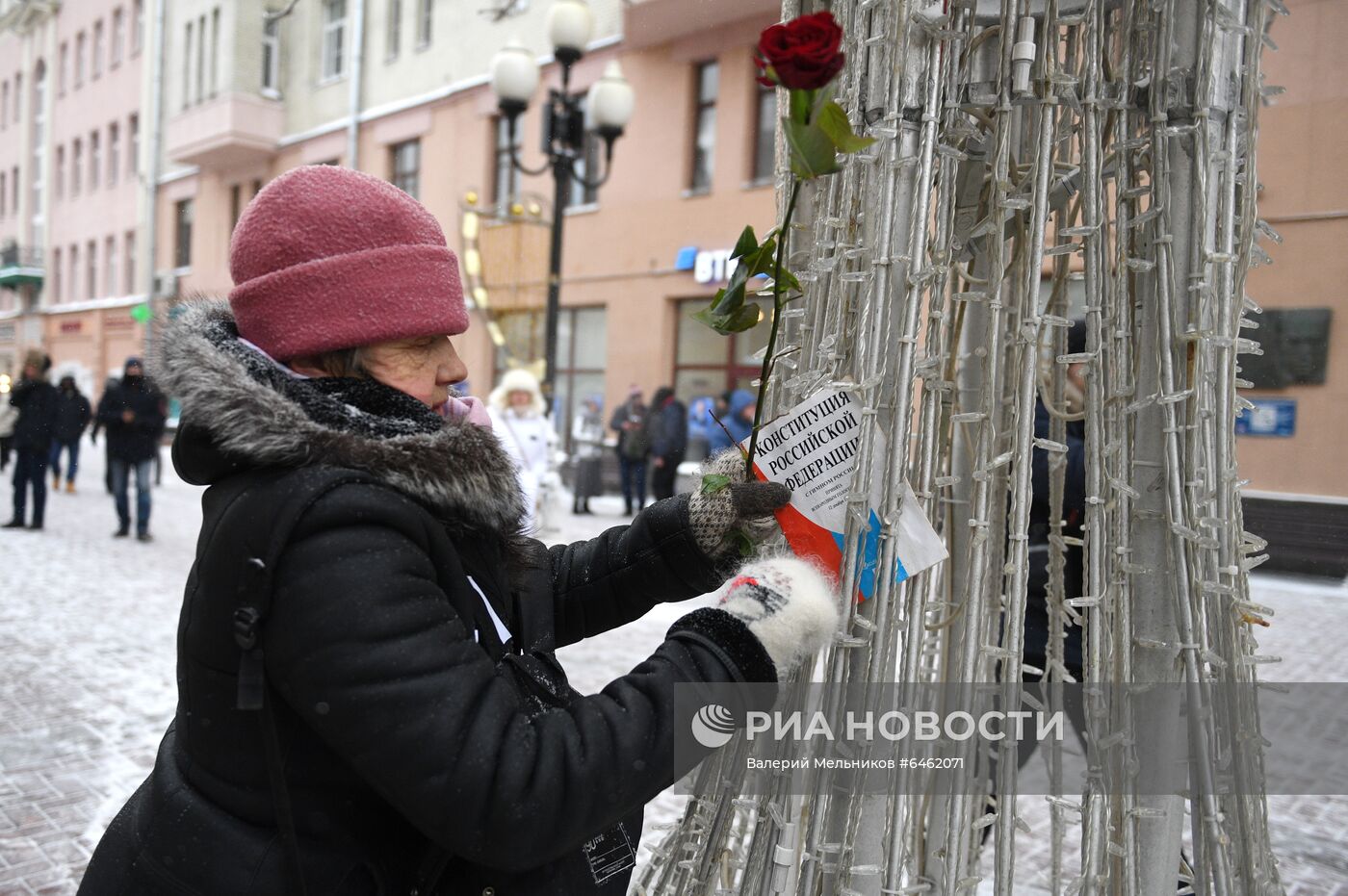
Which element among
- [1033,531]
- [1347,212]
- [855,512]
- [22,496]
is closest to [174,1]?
[22,496]

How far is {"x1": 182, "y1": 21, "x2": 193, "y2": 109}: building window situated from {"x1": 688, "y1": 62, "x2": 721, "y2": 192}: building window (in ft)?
41.3

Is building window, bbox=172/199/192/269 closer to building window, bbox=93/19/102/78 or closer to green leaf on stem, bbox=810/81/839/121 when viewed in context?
building window, bbox=93/19/102/78

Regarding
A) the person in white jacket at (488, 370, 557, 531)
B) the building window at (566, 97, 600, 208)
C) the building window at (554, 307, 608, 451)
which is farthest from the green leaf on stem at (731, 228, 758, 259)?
the building window at (554, 307, 608, 451)

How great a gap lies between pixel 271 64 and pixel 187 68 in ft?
9.11

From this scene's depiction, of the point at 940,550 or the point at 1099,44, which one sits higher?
the point at 1099,44

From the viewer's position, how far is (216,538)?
1069 millimetres

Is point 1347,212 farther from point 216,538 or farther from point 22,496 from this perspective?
point 22,496

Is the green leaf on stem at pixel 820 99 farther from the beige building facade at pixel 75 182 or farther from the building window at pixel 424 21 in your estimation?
the beige building facade at pixel 75 182

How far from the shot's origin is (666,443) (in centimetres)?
1136

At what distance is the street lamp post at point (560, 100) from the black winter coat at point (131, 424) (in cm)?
327

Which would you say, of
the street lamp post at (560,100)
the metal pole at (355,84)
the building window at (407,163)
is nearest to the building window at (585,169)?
the building window at (407,163)

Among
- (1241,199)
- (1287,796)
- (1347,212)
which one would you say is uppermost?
(1347,212)

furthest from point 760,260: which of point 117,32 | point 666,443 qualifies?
point 117,32

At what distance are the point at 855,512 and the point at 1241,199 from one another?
25.3 inches
